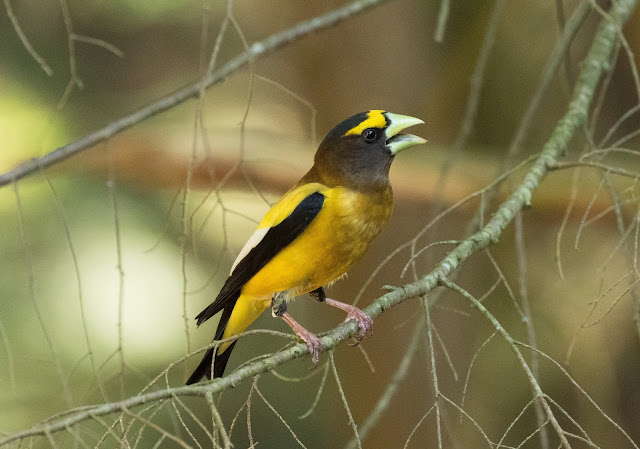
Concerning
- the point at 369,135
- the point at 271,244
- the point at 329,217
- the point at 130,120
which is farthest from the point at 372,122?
the point at 130,120

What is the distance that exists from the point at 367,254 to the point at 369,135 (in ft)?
4.20

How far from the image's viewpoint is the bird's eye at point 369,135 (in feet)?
5.60

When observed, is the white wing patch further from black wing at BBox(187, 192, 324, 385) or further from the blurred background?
the blurred background

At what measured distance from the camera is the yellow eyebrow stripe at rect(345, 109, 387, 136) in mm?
1695

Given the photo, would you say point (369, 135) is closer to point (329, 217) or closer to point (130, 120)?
point (329, 217)

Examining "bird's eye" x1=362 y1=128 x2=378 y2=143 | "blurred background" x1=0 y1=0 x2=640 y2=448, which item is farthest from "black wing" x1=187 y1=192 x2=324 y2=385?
"blurred background" x1=0 y1=0 x2=640 y2=448

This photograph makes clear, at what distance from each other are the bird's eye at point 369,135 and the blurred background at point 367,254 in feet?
3.42

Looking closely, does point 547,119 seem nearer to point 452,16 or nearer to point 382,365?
point 452,16

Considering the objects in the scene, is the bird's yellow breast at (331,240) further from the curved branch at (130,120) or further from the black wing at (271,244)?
the curved branch at (130,120)

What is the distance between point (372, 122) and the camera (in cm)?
170

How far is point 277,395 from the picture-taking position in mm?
3938

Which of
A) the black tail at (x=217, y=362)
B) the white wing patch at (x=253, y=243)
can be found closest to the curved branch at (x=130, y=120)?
the white wing patch at (x=253, y=243)

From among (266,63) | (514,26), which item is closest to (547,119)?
(514,26)

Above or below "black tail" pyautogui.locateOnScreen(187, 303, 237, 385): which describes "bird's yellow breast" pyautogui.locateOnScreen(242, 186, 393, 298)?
above
